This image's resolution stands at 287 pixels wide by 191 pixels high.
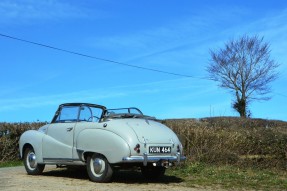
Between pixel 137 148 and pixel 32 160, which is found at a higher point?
pixel 137 148

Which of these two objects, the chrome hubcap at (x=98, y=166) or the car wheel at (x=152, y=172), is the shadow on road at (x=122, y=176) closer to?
the car wheel at (x=152, y=172)

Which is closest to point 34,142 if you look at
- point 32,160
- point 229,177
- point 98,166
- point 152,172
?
point 32,160

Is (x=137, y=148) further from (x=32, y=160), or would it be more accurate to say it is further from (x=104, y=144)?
(x=32, y=160)

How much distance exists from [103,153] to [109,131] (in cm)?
51

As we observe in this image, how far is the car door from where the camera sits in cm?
1147

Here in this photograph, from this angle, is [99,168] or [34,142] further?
[34,142]

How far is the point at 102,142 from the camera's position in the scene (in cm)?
1050

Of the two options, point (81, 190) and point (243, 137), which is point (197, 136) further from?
point (81, 190)

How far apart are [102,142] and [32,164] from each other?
3014 mm

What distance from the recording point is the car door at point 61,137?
11.5m

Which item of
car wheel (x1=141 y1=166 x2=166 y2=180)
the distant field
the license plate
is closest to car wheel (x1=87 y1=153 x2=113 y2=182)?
the license plate

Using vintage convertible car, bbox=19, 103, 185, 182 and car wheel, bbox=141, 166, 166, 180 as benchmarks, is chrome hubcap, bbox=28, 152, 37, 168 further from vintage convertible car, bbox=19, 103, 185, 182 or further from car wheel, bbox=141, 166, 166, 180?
car wheel, bbox=141, 166, 166, 180

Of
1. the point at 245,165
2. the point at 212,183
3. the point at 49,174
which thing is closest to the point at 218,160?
the point at 245,165

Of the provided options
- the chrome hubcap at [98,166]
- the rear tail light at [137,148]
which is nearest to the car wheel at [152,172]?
the chrome hubcap at [98,166]
